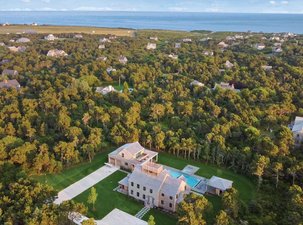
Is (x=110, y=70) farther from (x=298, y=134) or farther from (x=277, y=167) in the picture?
(x=277, y=167)

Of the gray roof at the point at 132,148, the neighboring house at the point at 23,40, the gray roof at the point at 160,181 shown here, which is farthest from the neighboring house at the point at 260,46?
the gray roof at the point at 160,181

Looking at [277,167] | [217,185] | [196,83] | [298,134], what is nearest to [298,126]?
[298,134]

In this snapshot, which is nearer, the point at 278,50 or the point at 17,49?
the point at 17,49

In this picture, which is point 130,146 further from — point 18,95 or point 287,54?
point 287,54

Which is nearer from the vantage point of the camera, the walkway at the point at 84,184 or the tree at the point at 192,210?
the tree at the point at 192,210

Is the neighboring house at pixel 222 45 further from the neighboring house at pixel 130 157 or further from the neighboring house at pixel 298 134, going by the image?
the neighboring house at pixel 130 157

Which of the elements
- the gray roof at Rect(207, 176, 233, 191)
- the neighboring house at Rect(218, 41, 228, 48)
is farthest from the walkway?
the neighboring house at Rect(218, 41, 228, 48)
